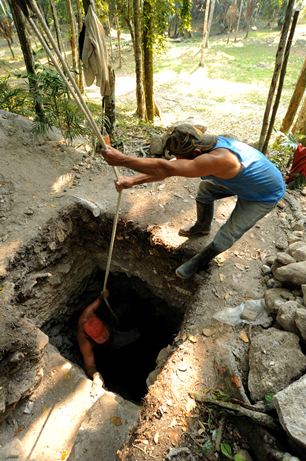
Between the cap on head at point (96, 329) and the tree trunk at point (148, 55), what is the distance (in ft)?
23.3

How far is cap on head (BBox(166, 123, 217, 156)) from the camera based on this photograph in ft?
8.20

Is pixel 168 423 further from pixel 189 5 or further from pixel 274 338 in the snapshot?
pixel 189 5

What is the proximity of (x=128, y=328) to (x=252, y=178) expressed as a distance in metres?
3.77

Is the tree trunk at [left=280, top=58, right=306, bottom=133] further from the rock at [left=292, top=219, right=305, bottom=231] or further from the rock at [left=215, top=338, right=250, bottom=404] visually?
the rock at [left=215, top=338, right=250, bottom=404]

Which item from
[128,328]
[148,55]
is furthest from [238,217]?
[148,55]

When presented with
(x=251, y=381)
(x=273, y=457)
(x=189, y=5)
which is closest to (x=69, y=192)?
(x=251, y=381)

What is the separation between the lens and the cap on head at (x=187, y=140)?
2498mm

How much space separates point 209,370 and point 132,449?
94 cm

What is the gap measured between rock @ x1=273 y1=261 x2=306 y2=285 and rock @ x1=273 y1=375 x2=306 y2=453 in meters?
1.13

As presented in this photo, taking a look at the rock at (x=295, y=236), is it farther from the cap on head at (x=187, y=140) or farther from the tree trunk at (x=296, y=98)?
the tree trunk at (x=296, y=98)

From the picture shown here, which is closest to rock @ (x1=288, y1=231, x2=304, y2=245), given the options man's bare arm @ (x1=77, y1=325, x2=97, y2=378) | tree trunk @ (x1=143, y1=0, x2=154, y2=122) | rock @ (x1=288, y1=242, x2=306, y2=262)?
rock @ (x1=288, y1=242, x2=306, y2=262)

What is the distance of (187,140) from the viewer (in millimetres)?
2500

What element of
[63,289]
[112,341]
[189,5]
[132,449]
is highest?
[189,5]

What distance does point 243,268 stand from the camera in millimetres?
3830
